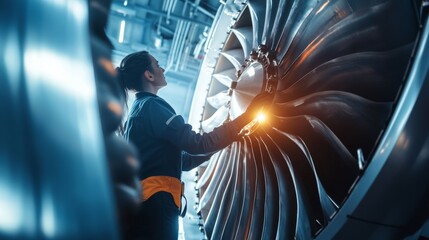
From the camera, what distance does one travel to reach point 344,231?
908 mm

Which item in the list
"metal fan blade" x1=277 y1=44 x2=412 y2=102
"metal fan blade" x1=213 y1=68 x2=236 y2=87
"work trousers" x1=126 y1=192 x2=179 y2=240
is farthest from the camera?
"metal fan blade" x1=213 y1=68 x2=236 y2=87

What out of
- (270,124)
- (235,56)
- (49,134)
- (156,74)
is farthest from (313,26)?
(49,134)

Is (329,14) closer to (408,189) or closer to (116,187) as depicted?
(408,189)

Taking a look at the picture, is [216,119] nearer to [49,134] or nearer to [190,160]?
[190,160]

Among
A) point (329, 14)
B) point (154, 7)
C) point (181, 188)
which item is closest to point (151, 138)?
point (181, 188)

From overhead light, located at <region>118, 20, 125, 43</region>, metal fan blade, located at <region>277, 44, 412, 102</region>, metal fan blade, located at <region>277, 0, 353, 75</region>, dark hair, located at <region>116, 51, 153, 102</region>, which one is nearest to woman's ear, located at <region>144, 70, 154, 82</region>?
dark hair, located at <region>116, 51, 153, 102</region>

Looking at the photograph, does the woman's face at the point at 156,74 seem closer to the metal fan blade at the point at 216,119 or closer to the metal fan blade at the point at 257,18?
the metal fan blade at the point at 216,119

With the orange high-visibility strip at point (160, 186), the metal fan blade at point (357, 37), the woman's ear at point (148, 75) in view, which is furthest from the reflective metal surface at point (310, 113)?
the woman's ear at point (148, 75)

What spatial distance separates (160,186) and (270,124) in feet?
1.63

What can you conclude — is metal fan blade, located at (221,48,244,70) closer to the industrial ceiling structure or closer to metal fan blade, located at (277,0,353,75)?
the industrial ceiling structure

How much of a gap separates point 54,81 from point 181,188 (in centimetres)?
133

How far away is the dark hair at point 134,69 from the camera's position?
70.6 inches

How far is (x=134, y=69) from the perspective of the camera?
181 cm

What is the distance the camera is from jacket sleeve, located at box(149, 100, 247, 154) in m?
1.50
